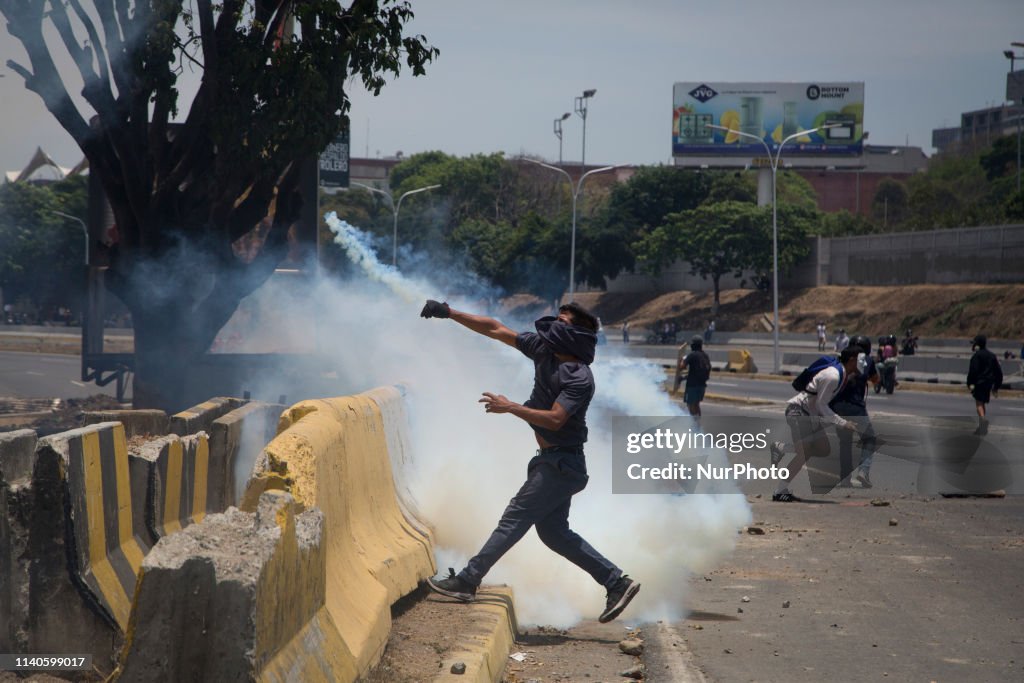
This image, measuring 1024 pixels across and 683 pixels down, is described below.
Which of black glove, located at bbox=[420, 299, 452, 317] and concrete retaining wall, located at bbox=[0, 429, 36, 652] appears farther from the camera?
black glove, located at bbox=[420, 299, 452, 317]

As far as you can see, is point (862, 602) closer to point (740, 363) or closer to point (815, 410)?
point (815, 410)

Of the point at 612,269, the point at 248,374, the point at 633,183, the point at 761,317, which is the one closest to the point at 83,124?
the point at 248,374

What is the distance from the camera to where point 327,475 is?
495 cm

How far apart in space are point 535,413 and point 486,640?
1.16 metres

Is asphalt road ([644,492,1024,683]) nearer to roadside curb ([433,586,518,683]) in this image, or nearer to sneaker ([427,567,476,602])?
roadside curb ([433,586,518,683])

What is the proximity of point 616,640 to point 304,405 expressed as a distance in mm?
2284

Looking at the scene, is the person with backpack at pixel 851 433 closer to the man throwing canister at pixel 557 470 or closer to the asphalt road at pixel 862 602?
the asphalt road at pixel 862 602

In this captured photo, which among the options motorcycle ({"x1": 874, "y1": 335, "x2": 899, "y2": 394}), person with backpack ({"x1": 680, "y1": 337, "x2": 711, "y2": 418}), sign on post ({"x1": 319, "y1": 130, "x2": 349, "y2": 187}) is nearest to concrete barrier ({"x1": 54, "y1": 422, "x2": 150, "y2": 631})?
person with backpack ({"x1": 680, "y1": 337, "x2": 711, "y2": 418})

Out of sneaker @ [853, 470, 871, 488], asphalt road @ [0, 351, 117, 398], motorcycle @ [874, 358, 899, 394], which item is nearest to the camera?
sneaker @ [853, 470, 871, 488]

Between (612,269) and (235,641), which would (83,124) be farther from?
(612,269)

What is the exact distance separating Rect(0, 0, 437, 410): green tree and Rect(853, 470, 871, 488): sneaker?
7.29 meters

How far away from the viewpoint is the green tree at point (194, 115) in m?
14.6

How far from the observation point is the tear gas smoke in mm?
7125

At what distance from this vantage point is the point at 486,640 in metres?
5.39
